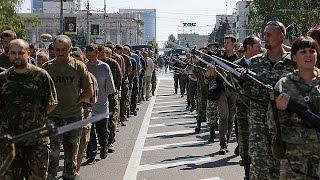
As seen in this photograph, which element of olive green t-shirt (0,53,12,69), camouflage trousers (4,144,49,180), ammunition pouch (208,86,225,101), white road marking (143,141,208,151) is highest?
olive green t-shirt (0,53,12,69)

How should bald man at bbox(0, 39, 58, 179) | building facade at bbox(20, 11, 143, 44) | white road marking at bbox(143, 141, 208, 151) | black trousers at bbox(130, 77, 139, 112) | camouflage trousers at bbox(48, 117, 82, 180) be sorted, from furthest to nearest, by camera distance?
building facade at bbox(20, 11, 143, 44)
black trousers at bbox(130, 77, 139, 112)
white road marking at bbox(143, 141, 208, 151)
camouflage trousers at bbox(48, 117, 82, 180)
bald man at bbox(0, 39, 58, 179)

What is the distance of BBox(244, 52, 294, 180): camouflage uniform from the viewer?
6383 millimetres

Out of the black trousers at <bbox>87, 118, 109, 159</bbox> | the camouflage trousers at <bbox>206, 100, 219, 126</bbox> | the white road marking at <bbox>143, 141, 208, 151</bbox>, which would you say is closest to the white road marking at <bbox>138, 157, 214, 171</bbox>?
the black trousers at <bbox>87, 118, 109, 159</bbox>

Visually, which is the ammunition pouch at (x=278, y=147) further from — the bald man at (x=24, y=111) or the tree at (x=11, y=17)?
the tree at (x=11, y=17)

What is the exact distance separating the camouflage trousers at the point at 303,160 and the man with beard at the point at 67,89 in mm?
3402

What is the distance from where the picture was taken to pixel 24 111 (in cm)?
625

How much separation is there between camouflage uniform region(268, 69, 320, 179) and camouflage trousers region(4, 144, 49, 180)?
238 cm

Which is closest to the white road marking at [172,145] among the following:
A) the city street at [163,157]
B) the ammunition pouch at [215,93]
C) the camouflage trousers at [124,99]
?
the city street at [163,157]

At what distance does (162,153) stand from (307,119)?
6614 millimetres

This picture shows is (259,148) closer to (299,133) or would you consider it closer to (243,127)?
(243,127)

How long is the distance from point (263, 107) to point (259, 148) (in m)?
0.41

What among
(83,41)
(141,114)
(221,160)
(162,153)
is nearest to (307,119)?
Answer: (221,160)

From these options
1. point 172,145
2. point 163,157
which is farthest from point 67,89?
point 172,145

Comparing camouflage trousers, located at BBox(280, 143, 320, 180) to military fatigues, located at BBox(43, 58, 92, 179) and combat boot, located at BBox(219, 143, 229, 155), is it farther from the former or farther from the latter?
combat boot, located at BBox(219, 143, 229, 155)
